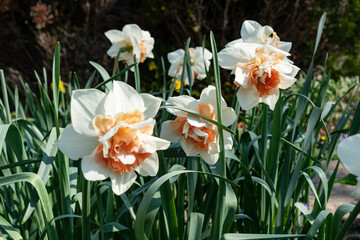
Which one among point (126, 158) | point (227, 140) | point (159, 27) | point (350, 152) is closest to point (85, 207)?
point (126, 158)

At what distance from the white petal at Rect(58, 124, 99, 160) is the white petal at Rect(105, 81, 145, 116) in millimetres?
68

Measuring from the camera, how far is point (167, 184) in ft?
3.27

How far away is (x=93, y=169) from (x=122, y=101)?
0.47 feet

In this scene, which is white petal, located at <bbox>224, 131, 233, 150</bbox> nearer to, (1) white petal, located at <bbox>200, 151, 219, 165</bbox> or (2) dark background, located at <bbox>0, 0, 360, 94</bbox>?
(1) white petal, located at <bbox>200, 151, 219, 165</bbox>

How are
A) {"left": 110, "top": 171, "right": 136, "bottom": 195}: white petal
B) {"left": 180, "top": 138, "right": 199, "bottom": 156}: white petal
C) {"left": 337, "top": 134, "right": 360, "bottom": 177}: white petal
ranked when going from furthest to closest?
{"left": 180, "top": 138, "right": 199, "bottom": 156}: white petal, {"left": 110, "top": 171, "right": 136, "bottom": 195}: white petal, {"left": 337, "top": 134, "right": 360, "bottom": 177}: white petal

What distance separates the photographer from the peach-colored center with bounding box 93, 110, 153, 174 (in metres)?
0.78

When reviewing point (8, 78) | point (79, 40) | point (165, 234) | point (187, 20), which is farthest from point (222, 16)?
point (165, 234)

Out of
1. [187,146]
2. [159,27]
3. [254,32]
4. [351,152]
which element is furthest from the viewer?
[159,27]

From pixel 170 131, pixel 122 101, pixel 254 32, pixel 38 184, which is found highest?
pixel 254 32

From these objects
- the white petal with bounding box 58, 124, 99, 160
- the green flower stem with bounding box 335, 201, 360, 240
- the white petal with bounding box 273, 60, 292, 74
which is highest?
the white petal with bounding box 273, 60, 292, 74

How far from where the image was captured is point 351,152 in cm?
73

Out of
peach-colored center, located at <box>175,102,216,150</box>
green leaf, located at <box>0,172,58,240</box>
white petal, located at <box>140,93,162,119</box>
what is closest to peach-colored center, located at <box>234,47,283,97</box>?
peach-colored center, located at <box>175,102,216,150</box>

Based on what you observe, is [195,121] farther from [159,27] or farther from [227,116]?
[159,27]

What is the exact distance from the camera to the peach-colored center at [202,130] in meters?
0.92
